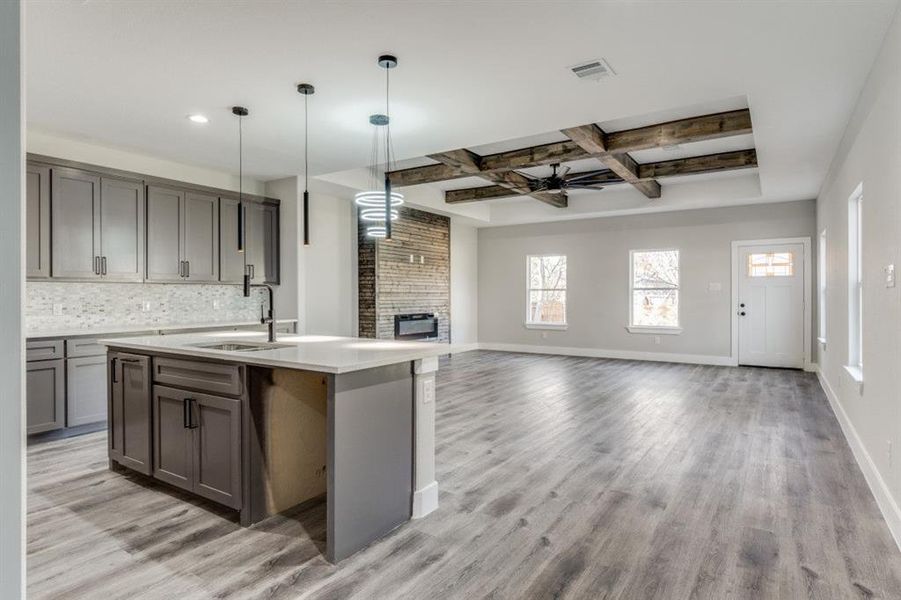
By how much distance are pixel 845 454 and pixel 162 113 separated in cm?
600

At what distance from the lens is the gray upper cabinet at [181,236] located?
5316 mm

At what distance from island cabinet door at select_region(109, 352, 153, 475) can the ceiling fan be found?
15.7 ft

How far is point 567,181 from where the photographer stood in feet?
21.6

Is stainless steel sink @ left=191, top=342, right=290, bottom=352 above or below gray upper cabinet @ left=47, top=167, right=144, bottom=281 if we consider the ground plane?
below

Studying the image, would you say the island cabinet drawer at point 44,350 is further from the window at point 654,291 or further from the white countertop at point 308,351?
the window at point 654,291

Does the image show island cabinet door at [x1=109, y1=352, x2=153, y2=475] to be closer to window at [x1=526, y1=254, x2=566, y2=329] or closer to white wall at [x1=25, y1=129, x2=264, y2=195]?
white wall at [x1=25, y1=129, x2=264, y2=195]

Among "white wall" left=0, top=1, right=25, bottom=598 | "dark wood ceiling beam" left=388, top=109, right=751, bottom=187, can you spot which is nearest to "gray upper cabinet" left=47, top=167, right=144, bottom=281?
"dark wood ceiling beam" left=388, top=109, right=751, bottom=187

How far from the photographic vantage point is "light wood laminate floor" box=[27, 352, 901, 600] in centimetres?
215

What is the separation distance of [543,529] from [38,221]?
484cm

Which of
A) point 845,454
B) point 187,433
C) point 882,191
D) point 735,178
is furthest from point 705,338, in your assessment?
point 187,433

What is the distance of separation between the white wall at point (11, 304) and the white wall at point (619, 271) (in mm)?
8910

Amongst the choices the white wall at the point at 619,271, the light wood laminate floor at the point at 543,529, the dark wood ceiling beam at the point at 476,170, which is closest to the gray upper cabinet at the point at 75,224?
the light wood laminate floor at the point at 543,529

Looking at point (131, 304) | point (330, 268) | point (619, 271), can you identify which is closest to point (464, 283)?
point (619, 271)

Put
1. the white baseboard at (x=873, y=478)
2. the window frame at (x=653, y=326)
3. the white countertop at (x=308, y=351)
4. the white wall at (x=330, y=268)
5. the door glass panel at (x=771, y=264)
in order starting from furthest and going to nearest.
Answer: the window frame at (x=653, y=326) < the door glass panel at (x=771, y=264) < the white wall at (x=330, y=268) < the white baseboard at (x=873, y=478) < the white countertop at (x=308, y=351)
